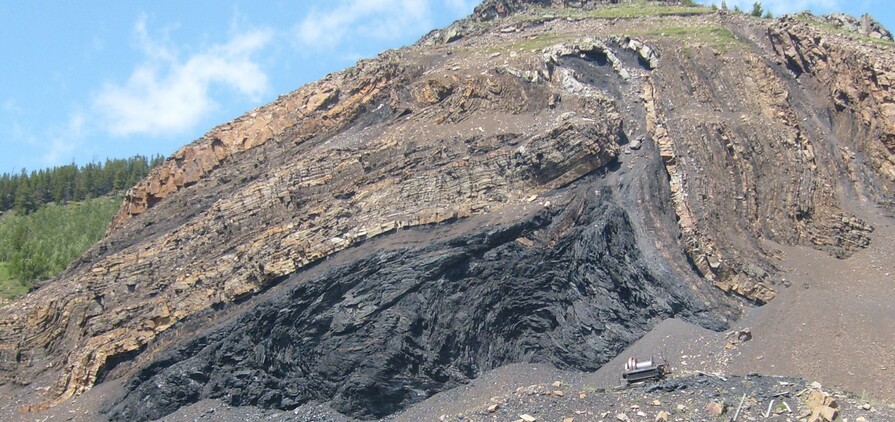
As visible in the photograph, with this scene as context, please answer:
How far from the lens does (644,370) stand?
21500 millimetres

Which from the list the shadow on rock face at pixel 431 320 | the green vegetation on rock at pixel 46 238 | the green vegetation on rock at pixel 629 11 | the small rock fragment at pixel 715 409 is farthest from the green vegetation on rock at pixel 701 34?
the green vegetation on rock at pixel 46 238

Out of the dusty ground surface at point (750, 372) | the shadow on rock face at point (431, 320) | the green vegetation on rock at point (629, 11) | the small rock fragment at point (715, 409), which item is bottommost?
the small rock fragment at point (715, 409)

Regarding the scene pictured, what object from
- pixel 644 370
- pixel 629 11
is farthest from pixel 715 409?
pixel 629 11

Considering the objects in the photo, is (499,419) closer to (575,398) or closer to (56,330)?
(575,398)

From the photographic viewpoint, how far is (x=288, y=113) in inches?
1233

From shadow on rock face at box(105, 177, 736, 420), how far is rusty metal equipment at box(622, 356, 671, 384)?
5.31ft

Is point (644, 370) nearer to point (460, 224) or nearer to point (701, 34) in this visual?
point (460, 224)

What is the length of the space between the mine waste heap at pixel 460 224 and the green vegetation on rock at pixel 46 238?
585 inches

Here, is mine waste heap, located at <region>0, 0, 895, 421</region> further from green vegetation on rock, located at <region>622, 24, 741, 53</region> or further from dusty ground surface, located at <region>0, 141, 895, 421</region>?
green vegetation on rock, located at <region>622, 24, 741, 53</region>

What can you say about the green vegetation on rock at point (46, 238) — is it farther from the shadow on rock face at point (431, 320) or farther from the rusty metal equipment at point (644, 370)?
the rusty metal equipment at point (644, 370)

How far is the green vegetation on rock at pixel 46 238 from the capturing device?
47.1 metres

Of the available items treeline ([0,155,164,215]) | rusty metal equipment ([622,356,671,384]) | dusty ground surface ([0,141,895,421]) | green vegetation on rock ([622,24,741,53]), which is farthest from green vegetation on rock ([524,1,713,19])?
treeline ([0,155,164,215])

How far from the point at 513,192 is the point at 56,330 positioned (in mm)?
14879

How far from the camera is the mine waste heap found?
79.8ft
